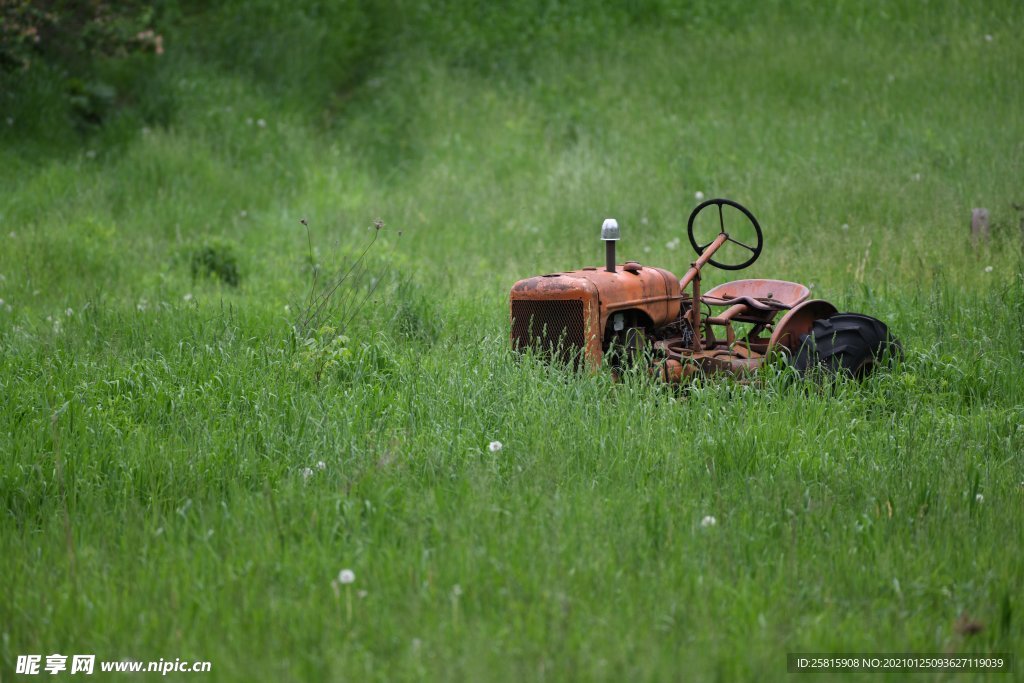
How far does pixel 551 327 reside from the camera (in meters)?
5.04

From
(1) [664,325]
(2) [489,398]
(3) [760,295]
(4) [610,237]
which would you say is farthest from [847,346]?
(2) [489,398]

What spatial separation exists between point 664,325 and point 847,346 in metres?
0.98

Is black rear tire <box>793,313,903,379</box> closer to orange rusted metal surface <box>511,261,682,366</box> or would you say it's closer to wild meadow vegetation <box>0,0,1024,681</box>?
wild meadow vegetation <box>0,0,1024,681</box>

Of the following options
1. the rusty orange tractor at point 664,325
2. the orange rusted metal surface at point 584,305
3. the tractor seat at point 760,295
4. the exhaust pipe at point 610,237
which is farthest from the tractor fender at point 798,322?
the exhaust pipe at point 610,237

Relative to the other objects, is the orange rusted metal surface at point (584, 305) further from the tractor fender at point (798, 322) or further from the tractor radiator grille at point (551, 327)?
the tractor fender at point (798, 322)

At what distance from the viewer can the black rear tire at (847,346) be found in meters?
5.06

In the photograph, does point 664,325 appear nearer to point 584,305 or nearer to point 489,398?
point 584,305

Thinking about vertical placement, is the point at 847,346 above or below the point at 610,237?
below

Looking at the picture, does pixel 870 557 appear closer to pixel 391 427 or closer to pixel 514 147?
pixel 391 427

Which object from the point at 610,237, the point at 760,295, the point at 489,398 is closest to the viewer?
the point at 489,398

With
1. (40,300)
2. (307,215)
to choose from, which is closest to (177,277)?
(40,300)

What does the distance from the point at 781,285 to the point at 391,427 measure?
9.11ft

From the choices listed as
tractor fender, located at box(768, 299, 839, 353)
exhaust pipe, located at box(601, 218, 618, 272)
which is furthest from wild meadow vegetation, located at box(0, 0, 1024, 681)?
exhaust pipe, located at box(601, 218, 618, 272)

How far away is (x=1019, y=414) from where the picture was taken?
4.70 m
